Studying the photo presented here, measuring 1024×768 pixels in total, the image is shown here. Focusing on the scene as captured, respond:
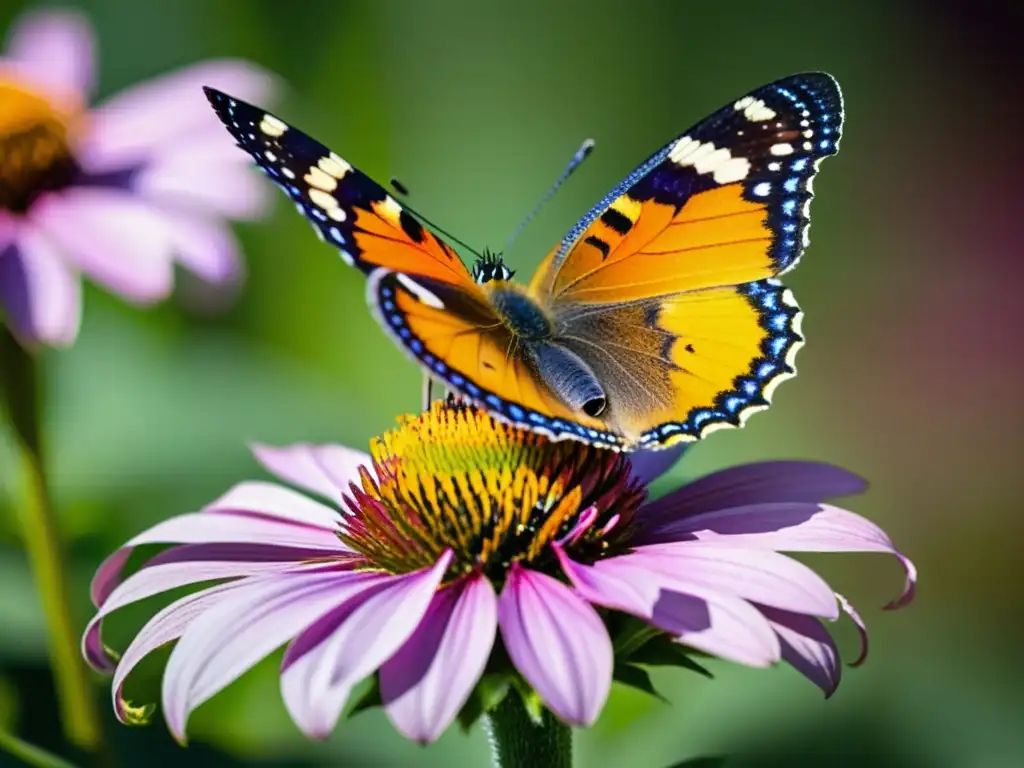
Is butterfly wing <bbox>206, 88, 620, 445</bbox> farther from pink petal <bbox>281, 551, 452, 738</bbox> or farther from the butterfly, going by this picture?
pink petal <bbox>281, 551, 452, 738</bbox>

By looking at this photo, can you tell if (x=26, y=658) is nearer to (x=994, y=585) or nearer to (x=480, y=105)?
(x=994, y=585)

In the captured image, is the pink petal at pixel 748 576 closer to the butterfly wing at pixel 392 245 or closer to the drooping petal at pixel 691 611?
the drooping petal at pixel 691 611

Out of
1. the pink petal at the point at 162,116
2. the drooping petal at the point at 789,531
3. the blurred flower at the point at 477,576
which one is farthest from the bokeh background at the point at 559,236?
the drooping petal at the point at 789,531

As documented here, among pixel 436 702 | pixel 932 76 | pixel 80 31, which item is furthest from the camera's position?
pixel 932 76

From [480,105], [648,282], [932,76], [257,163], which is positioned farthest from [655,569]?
[932,76]

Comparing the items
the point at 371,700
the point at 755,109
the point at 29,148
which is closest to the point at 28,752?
the point at 371,700

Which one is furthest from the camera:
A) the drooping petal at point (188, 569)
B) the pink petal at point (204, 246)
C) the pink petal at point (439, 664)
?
the pink petal at point (204, 246)

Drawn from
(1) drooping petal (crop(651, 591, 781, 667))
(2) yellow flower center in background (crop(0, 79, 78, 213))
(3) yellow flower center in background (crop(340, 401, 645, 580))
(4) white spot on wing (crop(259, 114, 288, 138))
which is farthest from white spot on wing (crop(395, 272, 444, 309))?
(2) yellow flower center in background (crop(0, 79, 78, 213))
